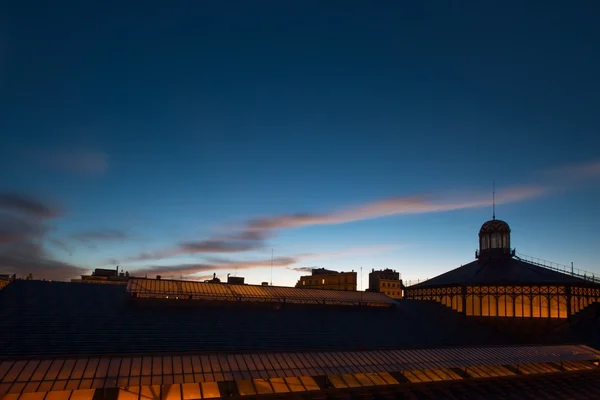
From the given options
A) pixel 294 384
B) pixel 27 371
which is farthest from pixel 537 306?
pixel 27 371

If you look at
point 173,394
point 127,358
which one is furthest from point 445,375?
point 127,358

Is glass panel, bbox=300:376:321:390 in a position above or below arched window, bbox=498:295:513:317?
below

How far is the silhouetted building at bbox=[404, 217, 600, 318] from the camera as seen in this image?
70500mm

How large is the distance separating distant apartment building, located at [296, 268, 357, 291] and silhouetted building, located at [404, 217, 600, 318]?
281 ft

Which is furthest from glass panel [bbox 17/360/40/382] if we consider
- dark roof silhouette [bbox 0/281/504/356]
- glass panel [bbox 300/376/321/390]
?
glass panel [bbox 300/376/321/390]

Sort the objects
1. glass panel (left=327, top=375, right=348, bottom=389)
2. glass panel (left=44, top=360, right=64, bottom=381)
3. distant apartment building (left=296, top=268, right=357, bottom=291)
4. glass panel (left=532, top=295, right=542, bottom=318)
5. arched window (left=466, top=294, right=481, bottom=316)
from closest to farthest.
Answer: glass panel (left=44, top=360, right=64, bottom=381)
glass panel (left=327, top=375, right=348, bottom=389)
glass panel (left=532, top=295, right=542, bottom=318)
arched window (left=466, top=294, right=481, bottom=316)
distant apartment building (left=296, top=268, right=357, bottom=291)

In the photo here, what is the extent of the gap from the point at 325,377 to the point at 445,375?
12.8 m

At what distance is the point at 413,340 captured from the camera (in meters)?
58.6

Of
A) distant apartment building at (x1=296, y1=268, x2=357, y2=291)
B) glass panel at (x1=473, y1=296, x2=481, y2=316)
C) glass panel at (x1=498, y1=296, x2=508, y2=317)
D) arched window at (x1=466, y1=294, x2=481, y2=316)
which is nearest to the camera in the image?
glass panel at (x1=498, y1=296, x2=508, y2=317)

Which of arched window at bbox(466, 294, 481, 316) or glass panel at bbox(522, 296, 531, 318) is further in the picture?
arched window at bbox(466, 294, 481, 316)

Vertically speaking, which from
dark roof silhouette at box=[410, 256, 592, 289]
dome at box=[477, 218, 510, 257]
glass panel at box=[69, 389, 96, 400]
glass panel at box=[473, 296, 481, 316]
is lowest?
glass panel at box=[69, 389, 96, 400]

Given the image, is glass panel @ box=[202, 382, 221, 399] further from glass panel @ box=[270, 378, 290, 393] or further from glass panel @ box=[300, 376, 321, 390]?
glass panel @ box=[300, 376, 321, 390]

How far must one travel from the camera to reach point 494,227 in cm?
8825

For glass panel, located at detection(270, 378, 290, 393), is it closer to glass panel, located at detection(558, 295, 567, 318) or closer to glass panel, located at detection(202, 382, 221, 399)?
glass panel, located at detection(202, 382, 221, 399)
